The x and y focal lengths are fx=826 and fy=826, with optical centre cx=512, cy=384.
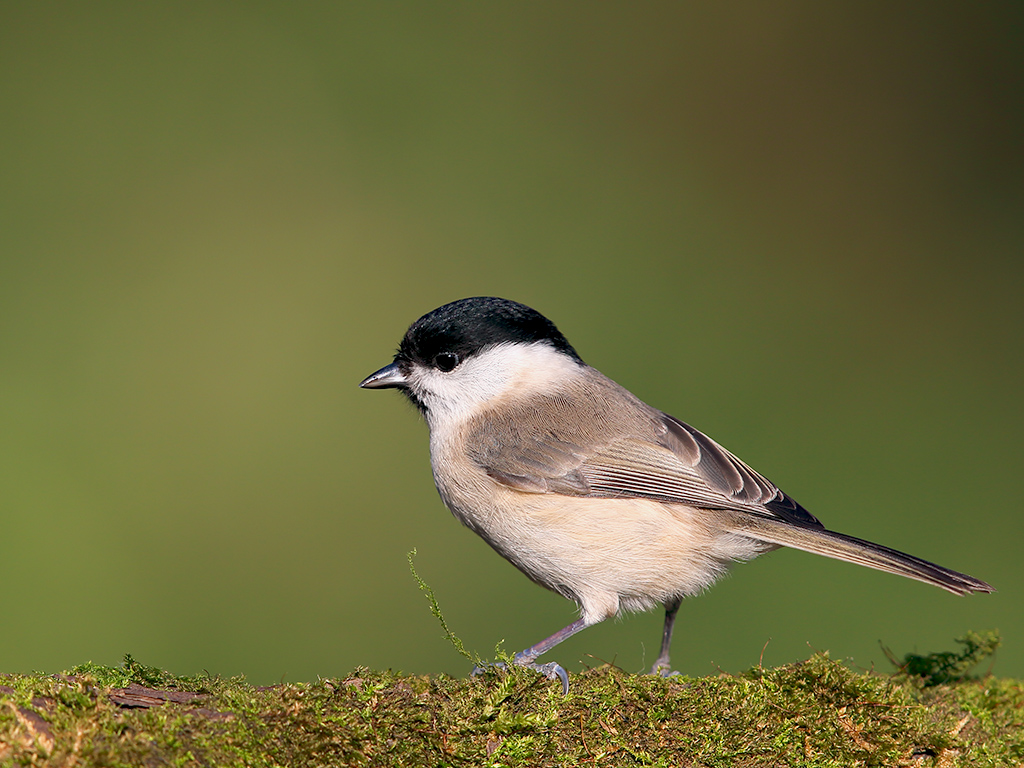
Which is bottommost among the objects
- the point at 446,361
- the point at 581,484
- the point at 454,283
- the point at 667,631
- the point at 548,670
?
the point at 667,631

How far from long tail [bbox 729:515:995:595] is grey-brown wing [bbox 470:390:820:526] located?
5 cm

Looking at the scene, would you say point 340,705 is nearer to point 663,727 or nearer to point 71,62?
point 663,727

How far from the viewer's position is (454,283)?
500cm

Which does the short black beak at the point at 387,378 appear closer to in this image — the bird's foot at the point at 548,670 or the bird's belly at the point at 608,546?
the bird's belly at the point at 608,546

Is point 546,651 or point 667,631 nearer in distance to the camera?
point 546,651

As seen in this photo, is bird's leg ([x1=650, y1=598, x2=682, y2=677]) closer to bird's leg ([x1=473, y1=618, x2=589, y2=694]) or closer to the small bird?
the small bird

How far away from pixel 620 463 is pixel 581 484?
134 millimetres

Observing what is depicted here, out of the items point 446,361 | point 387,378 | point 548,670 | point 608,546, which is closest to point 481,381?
point 446,361

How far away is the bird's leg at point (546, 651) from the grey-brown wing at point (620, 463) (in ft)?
1.19

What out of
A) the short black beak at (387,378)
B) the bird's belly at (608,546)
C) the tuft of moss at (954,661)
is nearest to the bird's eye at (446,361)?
the short black beak at (387,378)

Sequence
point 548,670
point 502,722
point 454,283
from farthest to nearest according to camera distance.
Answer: point 454,283 → point 548,670 → point 502,722

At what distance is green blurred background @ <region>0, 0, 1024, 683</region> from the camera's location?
12.9 feet

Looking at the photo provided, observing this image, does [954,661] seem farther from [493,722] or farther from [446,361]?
[446,361]

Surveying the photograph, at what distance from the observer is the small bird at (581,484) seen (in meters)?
2.22
